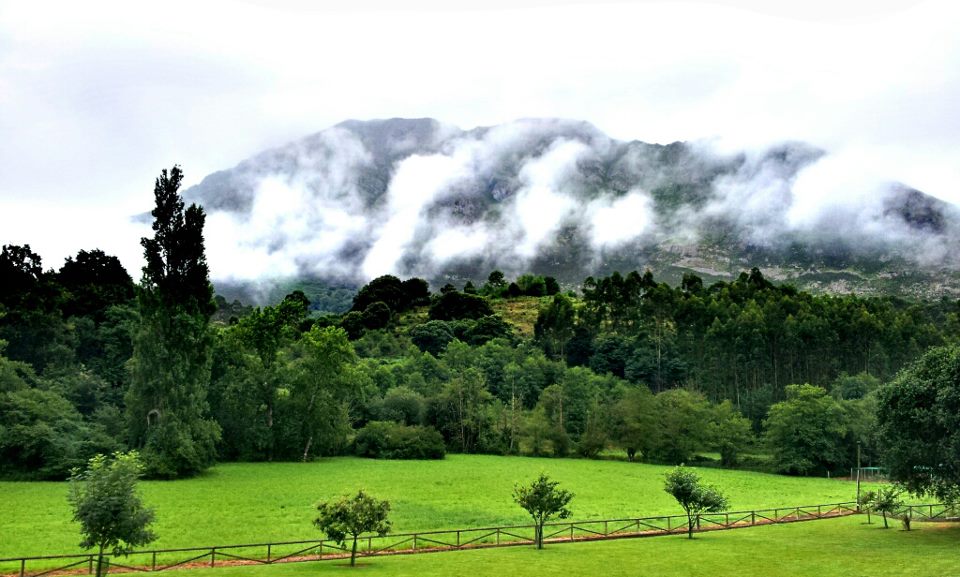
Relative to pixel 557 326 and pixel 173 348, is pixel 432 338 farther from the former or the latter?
pixel 173 348

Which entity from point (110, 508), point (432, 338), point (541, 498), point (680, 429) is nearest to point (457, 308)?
point (432, 338)

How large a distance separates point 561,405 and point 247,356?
157ft

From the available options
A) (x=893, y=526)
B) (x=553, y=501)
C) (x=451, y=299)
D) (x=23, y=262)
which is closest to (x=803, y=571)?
(x=553, y=501)

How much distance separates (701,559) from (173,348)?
193 ft

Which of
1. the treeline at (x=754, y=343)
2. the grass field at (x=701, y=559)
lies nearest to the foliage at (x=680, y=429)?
the treeline at (x=754, y=343)

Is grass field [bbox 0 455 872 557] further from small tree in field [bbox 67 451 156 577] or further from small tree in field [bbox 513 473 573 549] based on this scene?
small tree in field [bbox 67 451 156 577]

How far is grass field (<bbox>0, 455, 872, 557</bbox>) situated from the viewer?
44694 mm

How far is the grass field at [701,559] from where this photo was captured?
3403 centimetres

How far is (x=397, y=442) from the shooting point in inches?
4023

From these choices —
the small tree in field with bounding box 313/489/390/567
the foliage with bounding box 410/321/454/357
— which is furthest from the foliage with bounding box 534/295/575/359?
the small tree in field with bounding box 313/489/390/567

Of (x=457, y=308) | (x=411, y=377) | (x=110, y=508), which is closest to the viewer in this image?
(x=110, y=508)

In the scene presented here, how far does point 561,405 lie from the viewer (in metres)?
115

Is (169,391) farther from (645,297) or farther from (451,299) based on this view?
(451,299)

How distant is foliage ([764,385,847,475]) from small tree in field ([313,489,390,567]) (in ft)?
234
